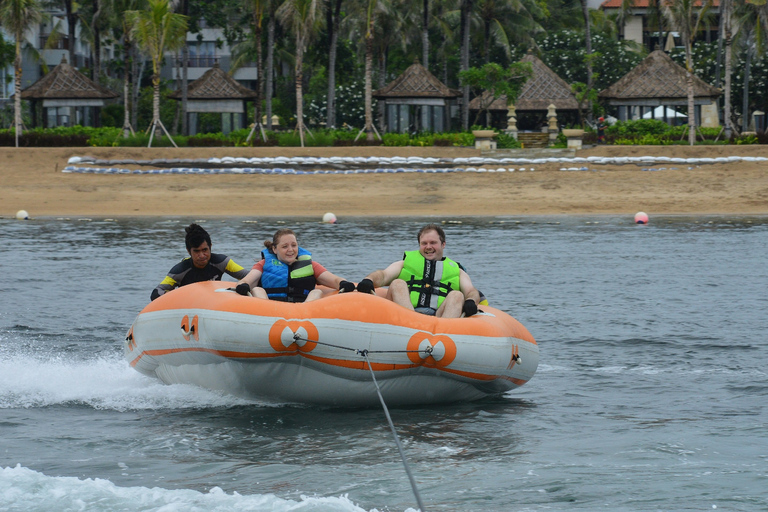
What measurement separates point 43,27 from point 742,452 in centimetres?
5334

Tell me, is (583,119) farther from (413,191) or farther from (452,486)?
(452,486)

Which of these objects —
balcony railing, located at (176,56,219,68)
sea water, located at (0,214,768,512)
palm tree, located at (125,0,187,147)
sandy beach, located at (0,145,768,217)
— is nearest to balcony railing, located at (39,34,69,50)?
balcony railing, located at (176,56,219,68)

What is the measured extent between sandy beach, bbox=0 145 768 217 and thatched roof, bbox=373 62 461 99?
11.4 metres

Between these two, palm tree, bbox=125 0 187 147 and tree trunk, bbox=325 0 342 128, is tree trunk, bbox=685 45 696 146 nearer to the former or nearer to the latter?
tree trunk, bbox=325 0 342 128

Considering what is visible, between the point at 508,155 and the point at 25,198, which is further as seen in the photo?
the point at 508,155

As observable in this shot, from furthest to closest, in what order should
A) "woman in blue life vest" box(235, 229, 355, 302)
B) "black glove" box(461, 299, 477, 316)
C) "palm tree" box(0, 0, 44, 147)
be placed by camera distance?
"palm tree" box(0, 0, 44, 147) → "woman in blue life vest" box(235, 229, 355, 302) → "black glove" box(461, 299, 477, 316)

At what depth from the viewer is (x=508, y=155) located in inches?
A: 1389

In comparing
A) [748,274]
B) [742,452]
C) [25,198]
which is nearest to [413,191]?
[25,198]

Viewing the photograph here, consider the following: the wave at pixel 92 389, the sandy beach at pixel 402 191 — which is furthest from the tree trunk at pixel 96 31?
the wave at pixel 92 389

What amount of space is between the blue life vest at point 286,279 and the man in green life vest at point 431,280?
0.52 metres

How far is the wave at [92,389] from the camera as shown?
8.42m

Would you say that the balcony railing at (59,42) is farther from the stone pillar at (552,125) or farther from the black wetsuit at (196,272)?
the black wetsuit at (196,272)

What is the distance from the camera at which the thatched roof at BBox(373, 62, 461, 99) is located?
4331cm

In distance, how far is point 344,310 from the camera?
7453 mm
